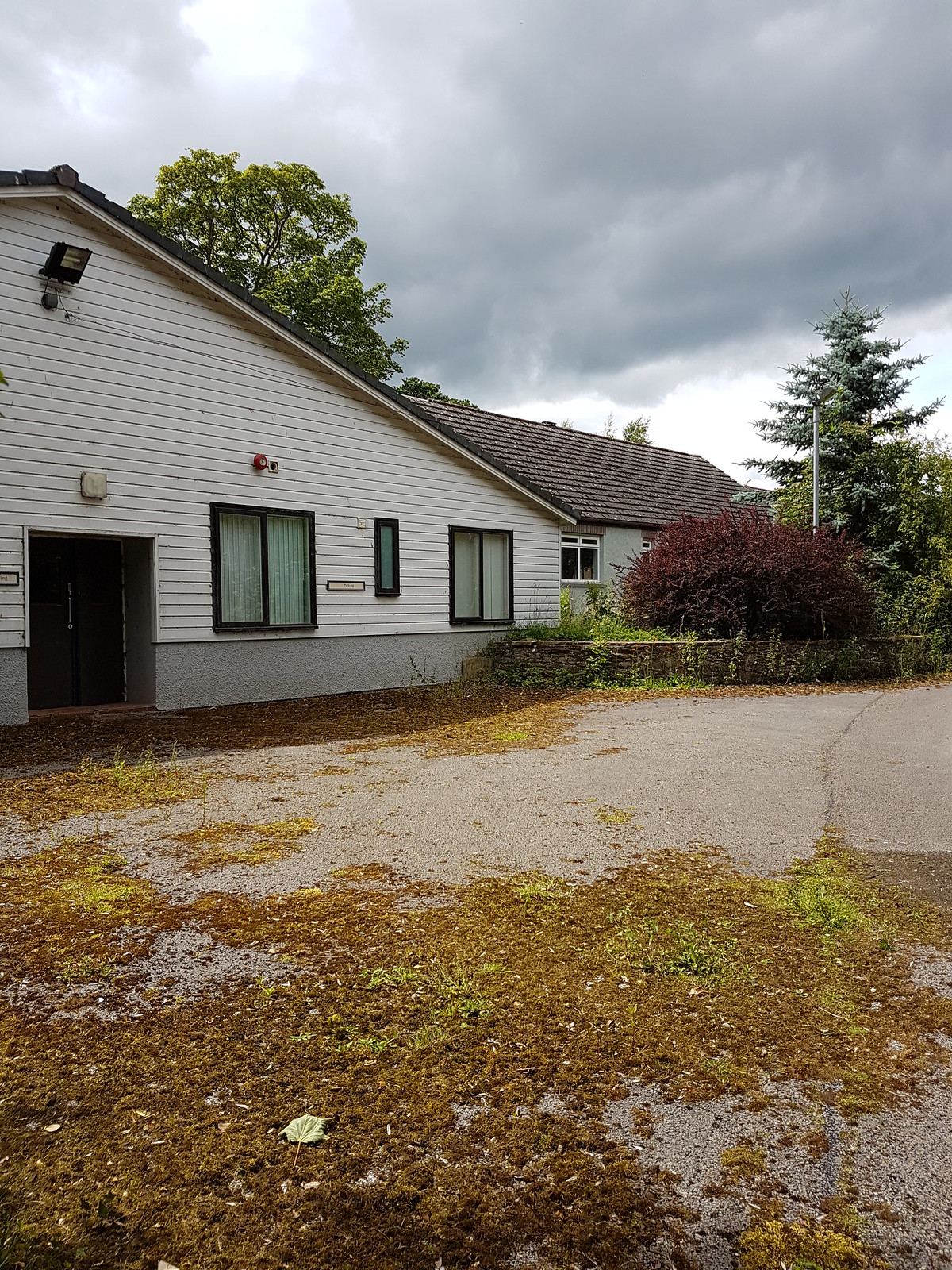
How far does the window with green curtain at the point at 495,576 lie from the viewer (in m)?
17.4

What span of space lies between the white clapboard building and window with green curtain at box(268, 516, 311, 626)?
0.10 feet

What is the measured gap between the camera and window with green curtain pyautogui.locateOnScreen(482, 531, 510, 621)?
57.0 ft

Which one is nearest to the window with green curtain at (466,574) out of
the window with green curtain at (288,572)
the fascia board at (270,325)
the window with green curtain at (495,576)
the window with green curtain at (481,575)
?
the window with green curtain at (481,575)

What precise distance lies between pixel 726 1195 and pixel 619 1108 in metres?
0.44

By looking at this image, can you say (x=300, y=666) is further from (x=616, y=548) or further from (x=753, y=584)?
(x=616, y=548)

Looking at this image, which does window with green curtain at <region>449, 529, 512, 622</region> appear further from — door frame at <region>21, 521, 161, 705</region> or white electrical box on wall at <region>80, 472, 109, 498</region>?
white electrical box on wall at <region>80, 472, 109, 498</region>

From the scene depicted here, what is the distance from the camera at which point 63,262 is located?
35.8 feet

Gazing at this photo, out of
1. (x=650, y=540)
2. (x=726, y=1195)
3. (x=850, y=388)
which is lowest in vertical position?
(x=726, y=1195)

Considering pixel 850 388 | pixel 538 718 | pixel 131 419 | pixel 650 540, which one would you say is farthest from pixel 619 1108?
pixel 850 388

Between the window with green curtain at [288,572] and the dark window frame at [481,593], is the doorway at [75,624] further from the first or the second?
the dark window frame at [481,593]

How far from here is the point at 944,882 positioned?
4938 mm

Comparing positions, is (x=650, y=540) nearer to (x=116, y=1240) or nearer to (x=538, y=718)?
(x=538, y=718)

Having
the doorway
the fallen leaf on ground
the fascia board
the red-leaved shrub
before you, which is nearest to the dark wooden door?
the doorway

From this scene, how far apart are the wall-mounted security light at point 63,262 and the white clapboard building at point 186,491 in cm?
2
